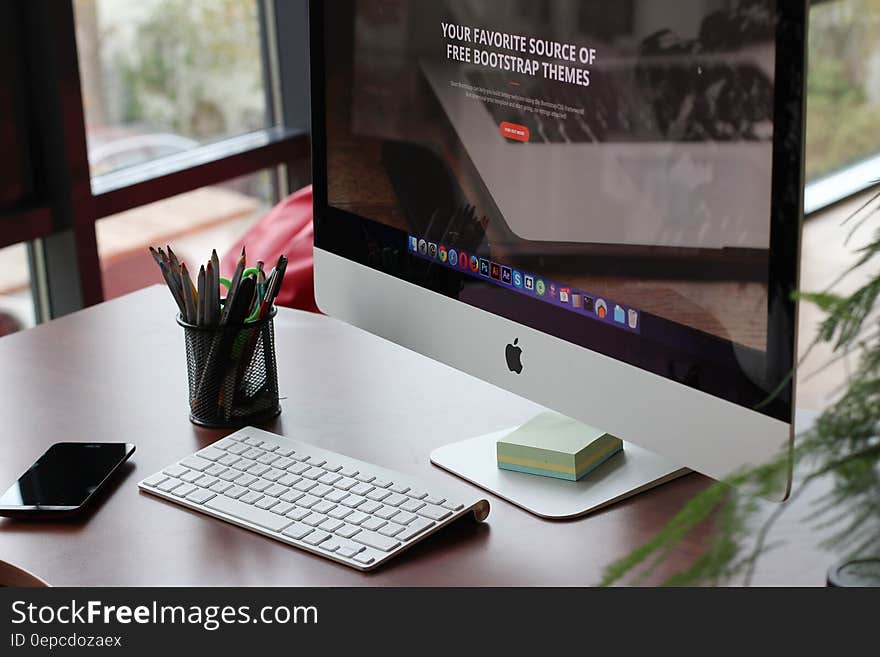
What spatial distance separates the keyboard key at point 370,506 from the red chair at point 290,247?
939 millimetres

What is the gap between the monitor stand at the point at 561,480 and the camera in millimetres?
1061

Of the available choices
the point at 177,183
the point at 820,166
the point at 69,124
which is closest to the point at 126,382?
the point at 69,124

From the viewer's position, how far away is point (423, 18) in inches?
44.8

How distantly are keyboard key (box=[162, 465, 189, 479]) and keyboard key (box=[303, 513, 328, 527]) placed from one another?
0.56 feet

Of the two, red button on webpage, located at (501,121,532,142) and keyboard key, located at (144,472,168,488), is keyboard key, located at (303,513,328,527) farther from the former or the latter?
red button on webpage, located at (501,121,532,142)

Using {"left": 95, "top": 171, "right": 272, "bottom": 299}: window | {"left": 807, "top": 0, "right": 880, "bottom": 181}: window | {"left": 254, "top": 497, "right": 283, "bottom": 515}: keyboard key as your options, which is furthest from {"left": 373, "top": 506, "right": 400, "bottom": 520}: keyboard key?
{"left": 807, "top": 0, "right": 880, "bottom": 181}: window

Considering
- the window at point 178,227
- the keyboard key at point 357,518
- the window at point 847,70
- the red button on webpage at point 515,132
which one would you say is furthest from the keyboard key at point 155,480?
the window at point 847,70

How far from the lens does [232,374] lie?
125 cm

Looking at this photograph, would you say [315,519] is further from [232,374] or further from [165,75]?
[165,75]

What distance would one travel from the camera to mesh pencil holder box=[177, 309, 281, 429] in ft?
4.05

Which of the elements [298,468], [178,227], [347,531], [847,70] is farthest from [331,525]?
[847,70]
